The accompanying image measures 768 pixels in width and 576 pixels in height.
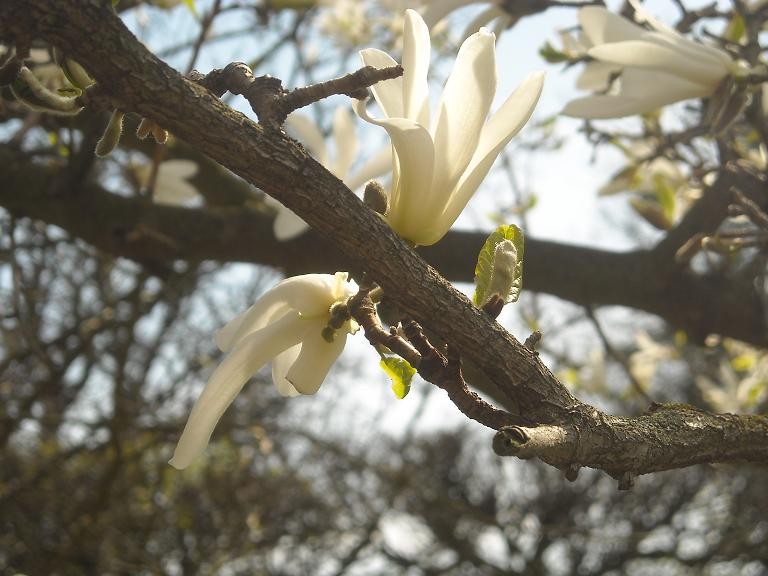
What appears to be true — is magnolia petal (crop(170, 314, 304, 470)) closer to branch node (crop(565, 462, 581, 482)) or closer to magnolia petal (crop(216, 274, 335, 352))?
magnolia petal (crop(216, 274, 335, 352))

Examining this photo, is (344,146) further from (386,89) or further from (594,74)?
(594,74)

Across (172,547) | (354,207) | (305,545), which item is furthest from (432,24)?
(305,545)

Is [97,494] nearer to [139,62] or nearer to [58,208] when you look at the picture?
[58,208]

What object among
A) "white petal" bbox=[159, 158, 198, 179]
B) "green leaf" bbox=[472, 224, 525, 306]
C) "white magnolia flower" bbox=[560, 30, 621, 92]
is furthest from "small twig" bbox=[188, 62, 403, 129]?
"white petal" bbox=[159, 158, 198, 179]

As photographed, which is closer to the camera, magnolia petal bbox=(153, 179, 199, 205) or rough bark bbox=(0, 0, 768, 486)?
rough bark bbox=(0, 0, 768, 486)

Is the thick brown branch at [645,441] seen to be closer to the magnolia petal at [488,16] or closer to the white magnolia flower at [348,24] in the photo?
the magnolia petal at [488,16]

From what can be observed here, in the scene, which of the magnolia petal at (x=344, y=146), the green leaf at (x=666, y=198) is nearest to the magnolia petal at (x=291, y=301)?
the magnolia petal at (x=344, y=146)
